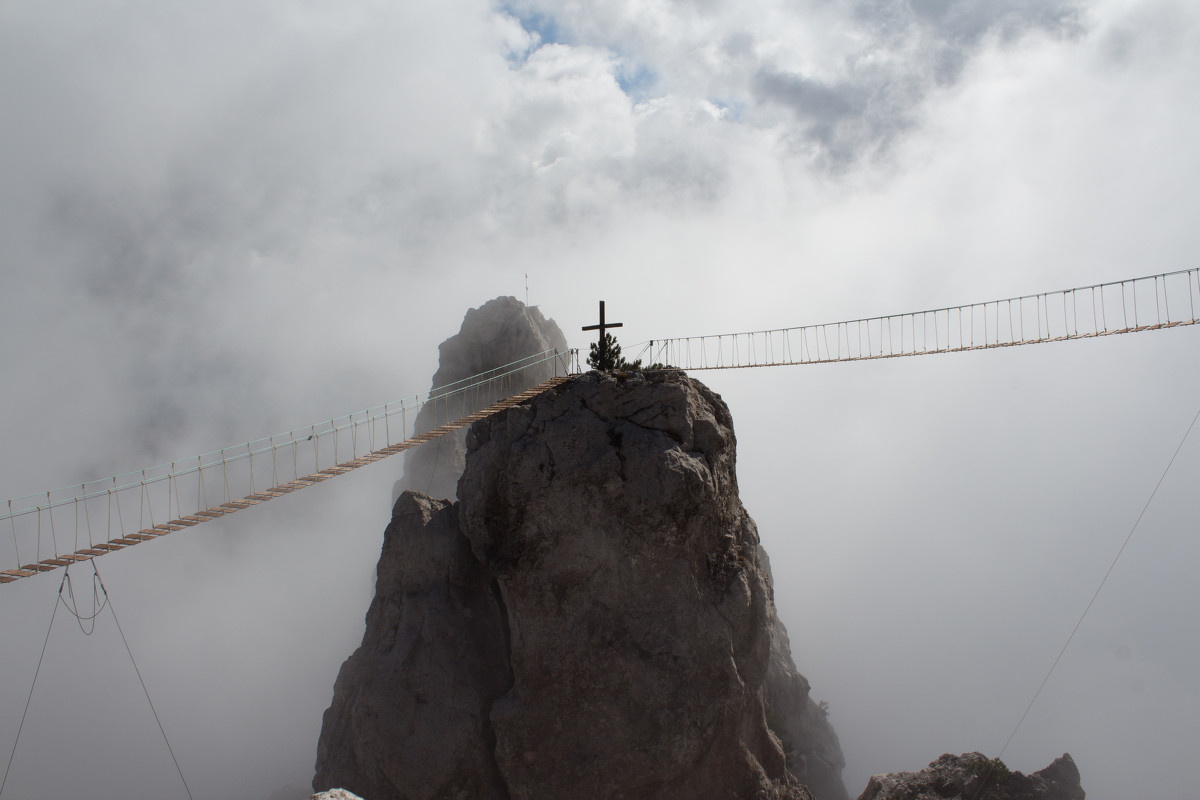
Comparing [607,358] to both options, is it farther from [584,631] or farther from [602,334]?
[584,631]

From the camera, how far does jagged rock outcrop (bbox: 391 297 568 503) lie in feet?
209

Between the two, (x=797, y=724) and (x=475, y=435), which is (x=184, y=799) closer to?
(x=797, y=724)

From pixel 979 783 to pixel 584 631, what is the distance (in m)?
22.7

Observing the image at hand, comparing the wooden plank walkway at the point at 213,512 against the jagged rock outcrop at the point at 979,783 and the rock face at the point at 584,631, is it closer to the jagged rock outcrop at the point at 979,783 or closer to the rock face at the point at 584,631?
the rock face at the point at 584,631

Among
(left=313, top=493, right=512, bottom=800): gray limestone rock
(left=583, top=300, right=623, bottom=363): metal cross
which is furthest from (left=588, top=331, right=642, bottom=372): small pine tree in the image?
(left=313, top=493, right=512, bottom=800): gray limestone rock

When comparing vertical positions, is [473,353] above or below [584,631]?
above

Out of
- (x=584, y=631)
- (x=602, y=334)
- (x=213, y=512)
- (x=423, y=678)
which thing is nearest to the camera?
(x=213, y=512)

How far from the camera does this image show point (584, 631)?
27047 mm

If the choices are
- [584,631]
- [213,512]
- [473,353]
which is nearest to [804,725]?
[584,631]

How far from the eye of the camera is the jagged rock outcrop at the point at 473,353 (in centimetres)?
6362

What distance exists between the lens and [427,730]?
A: 27719mm

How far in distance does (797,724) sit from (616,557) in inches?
1237

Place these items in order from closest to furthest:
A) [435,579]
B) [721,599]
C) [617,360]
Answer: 1. [721,599]
2. [435,579]
3. [617,360]

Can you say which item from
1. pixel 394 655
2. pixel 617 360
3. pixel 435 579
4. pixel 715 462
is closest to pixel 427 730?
pixel 394 655
